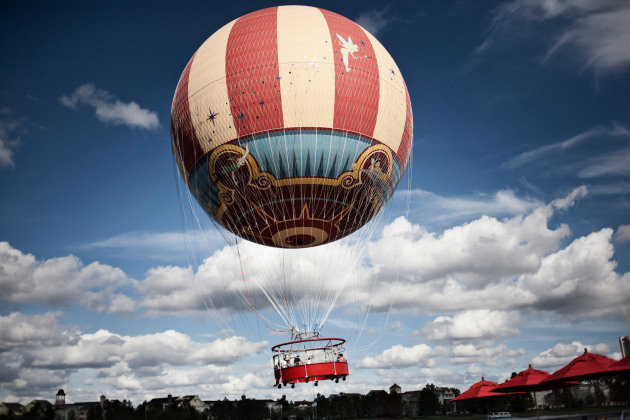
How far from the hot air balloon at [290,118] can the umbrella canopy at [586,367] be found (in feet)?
24.4

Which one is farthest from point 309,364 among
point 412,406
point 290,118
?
point 412,406

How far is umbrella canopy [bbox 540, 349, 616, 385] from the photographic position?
1472 centimetres

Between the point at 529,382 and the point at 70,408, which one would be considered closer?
the point at 529,382

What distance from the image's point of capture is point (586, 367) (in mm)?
15148

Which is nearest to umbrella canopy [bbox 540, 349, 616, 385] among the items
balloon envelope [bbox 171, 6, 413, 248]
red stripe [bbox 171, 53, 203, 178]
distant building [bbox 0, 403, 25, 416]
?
balloon envelope [bbox 171, 6, 413, 248]

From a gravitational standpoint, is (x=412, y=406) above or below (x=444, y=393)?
above

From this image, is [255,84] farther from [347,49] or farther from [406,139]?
[406,139]

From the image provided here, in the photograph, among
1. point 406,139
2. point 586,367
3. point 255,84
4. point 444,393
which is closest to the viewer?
point 255,84

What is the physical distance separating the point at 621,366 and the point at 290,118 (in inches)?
466

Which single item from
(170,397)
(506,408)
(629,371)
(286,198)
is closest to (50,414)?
(170,397)

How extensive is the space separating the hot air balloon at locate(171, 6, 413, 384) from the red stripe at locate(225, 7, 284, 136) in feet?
0.10

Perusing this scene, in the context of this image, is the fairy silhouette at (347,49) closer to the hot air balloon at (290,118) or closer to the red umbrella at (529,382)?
the hot air balloon at (290,118)

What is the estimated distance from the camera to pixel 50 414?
7162 cm

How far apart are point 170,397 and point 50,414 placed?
37404 mm
